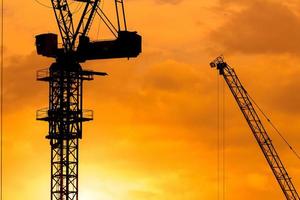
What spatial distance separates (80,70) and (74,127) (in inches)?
368

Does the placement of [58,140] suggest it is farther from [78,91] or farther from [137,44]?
[137,44]

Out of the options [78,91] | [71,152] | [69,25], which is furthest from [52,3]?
[71,152]

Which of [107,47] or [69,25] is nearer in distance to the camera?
[107,47]

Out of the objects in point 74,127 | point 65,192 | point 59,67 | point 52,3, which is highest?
point 52,3

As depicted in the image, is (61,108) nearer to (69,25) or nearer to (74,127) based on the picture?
(74,127)

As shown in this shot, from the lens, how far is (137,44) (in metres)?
143

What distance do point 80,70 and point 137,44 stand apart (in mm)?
13468

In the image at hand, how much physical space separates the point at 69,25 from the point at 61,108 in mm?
14660

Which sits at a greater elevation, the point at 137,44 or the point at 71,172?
the point at 137,44

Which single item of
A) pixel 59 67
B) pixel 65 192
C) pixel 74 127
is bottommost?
pixel 65 192

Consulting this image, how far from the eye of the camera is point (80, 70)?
15175 centimetres

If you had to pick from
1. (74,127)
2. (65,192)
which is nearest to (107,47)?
(74,127)

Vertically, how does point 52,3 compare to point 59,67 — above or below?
above

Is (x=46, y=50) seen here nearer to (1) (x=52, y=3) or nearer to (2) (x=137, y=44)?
(1) (x=52, y=3)
